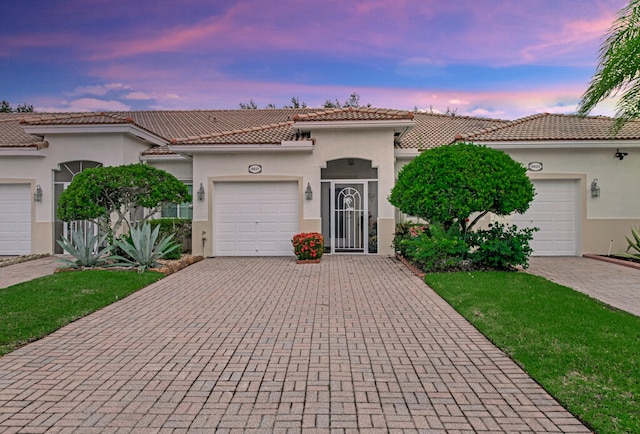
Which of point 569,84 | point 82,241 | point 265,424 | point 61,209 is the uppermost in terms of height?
point 569,84

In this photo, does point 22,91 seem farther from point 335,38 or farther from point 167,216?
point 335,38

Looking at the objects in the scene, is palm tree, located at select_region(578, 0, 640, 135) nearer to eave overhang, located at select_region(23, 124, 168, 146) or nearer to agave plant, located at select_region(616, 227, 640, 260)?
agave plant, located at select_region(616, 227, 640, 260)

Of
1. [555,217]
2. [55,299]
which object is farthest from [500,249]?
[55,299]

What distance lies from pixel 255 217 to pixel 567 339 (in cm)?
1103

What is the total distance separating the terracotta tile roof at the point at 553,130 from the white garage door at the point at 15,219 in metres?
15.4

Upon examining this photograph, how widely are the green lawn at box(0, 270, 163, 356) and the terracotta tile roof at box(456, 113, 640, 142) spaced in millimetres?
10729

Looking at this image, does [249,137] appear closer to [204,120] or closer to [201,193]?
[201,193]

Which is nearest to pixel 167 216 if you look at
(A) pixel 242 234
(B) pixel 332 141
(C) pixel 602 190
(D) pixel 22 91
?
(A) pixel 242 234

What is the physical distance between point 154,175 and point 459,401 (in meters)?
10.3

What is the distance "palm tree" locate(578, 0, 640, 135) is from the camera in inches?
321

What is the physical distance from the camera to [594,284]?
9531mm

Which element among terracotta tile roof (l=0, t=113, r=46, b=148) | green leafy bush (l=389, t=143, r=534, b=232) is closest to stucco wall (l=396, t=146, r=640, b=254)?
green leafy bush (l=389, t=143, r=534, b=232)

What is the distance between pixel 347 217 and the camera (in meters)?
15.2

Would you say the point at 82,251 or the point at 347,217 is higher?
the point at 347,217
